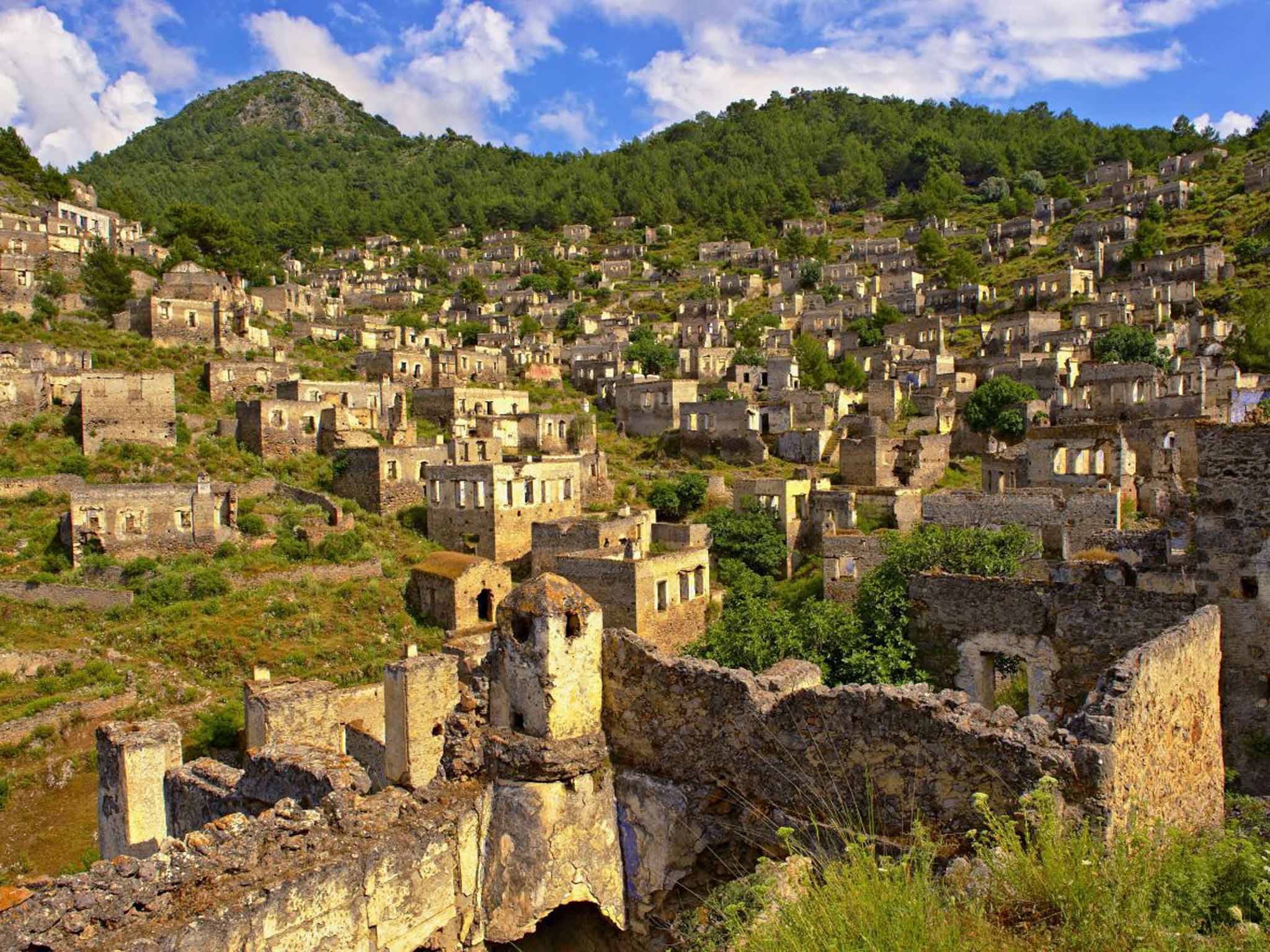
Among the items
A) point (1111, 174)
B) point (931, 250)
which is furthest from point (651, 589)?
point (1111, 174)

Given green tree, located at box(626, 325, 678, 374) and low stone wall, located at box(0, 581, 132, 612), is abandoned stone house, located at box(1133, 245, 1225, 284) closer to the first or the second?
green tree, located at box(626, 325, 678, 374)

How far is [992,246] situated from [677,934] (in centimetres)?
9740

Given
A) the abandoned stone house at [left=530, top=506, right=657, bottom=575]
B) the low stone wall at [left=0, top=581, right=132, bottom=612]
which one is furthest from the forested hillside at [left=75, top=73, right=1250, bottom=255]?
the abandoned stone house at [left=530, top=506, right=657, bottom=575]

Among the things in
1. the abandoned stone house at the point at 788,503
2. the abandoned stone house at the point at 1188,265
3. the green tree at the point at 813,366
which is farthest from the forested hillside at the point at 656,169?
the abandoned stone house at the point at 788,503

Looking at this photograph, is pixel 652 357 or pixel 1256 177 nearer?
pixel 652 357

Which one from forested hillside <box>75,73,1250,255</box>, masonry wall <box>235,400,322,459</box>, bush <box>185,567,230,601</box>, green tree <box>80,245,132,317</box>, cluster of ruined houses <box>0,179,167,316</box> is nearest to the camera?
bush <box>185,567,230,601</box>

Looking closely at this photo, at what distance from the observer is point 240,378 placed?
4062 centimetres

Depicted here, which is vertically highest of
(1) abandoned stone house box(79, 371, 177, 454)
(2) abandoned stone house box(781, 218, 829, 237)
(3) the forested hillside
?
(3) the forested hillside

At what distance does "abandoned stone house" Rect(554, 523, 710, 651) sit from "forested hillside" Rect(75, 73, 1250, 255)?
86.8 m

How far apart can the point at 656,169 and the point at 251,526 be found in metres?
132

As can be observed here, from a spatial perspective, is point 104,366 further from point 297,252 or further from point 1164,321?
point 297,252

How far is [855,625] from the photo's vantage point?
14.0m

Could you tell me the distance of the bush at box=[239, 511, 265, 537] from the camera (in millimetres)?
28578

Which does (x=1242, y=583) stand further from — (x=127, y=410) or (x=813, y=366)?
(x=813, y=366)
